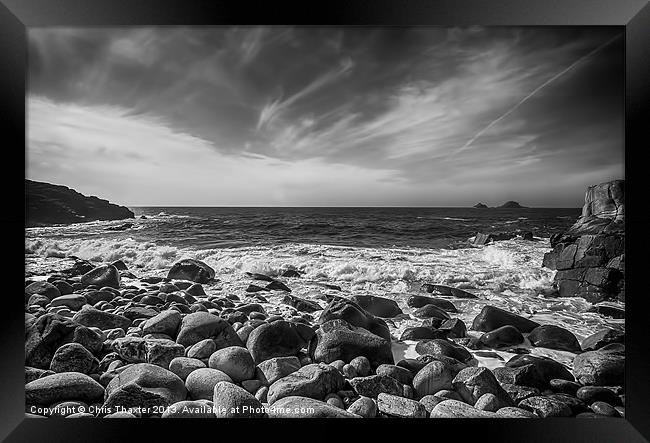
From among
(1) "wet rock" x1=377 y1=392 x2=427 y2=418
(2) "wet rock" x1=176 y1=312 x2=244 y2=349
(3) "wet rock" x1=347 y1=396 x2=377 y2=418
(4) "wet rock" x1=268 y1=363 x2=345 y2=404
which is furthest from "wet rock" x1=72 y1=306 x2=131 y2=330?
(1) "wet rock" x1=377 y1=392 x2=427 y2=418

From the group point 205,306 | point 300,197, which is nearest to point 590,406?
point 300,197

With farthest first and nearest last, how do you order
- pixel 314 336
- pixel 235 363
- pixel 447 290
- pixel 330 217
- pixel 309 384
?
1. pixel 330 217
2. pixel 447 290
3. pixel 314 336
4. pixel 235 363
5. pixel 309 384

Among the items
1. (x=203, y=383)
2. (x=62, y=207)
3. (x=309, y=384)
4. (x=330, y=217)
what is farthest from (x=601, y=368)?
(x=62, y=207)

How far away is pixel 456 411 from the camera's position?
1.71 metres

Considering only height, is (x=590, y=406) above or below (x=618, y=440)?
above

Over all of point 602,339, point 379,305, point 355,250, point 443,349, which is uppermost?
point 355,250

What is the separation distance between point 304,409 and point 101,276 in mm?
1862

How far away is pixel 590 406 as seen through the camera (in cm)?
176

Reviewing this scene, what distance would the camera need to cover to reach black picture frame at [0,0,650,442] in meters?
1.61

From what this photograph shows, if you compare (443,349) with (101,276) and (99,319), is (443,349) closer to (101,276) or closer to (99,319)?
(99,319)

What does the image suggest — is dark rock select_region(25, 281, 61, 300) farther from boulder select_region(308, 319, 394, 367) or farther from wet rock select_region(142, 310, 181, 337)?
boulder select_region(308, 319, 394, 367)
